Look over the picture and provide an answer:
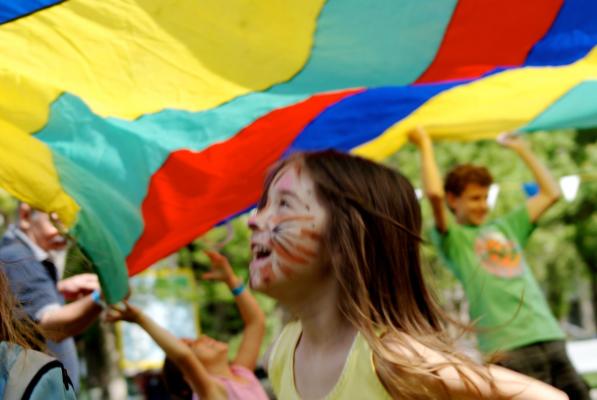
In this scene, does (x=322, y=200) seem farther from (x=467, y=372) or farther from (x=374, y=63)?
(x=374, y=63)

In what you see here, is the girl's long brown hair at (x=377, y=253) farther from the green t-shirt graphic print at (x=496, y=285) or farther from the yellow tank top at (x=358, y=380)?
the green t-shirt graphic print at (x=496, y=285)

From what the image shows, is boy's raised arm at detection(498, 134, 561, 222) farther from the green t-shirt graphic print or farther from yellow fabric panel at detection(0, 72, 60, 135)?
yellow fabric panel at detection(0, 72, 60, 135)

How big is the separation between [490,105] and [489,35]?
2.50 ft

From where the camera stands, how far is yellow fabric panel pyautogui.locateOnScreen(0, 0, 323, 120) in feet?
10.7

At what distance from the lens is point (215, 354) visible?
13.0 ft

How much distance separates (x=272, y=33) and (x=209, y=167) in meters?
0.67

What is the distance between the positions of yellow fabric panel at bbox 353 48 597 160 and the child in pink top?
873mm

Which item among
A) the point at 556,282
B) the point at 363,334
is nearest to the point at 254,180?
the point at 363,334

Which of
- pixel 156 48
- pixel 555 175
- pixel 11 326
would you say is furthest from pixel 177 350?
pixel 555 175

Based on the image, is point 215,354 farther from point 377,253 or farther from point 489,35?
point 377,253

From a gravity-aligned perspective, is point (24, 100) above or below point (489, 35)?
below

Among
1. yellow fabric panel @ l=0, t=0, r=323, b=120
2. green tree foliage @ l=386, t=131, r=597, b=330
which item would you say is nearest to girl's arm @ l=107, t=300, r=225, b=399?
yellow fabric panel @ l=0, t=0, r=323, b=120

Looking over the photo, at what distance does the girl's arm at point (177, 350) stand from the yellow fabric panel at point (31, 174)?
362 mm

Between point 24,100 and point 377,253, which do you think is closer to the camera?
point 377,253
